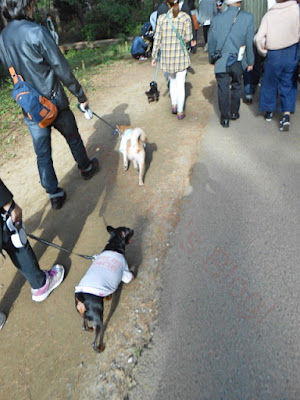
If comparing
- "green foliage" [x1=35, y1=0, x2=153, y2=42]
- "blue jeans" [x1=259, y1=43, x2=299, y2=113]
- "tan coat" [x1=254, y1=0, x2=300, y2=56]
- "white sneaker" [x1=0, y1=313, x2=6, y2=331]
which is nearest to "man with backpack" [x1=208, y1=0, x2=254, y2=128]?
"tan coat" [x1=254, y1=0, x2=300, y2=56]

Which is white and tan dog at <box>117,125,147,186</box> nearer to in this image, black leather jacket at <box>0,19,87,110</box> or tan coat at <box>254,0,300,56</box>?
black leather jacket at <box>0,19,87,110</box>

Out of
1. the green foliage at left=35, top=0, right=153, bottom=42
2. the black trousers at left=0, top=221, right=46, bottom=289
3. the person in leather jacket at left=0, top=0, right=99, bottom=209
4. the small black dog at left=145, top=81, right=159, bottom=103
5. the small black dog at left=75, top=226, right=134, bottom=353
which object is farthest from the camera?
the green foliage at left=35, top=0, right=153, bottom=42

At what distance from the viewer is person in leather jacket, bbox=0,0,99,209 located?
2686 millimetres

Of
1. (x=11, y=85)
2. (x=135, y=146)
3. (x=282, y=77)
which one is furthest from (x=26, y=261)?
(x=11, y=85)

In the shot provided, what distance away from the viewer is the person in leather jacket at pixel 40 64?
269 centimetres

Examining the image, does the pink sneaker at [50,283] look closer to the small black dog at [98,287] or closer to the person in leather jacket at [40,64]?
the small black dog at [98,287]

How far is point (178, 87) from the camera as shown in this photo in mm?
4910

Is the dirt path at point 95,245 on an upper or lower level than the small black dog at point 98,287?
lower

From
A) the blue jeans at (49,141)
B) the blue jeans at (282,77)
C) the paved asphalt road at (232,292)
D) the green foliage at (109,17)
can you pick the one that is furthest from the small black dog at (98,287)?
the green foliage at (109,17)

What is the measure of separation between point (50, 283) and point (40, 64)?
236cm

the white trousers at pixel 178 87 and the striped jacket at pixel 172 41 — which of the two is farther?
the white trousers at pixel 178 87

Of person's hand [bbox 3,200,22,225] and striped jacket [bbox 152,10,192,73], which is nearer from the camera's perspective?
person's hand [bbox 3,200,22,225]

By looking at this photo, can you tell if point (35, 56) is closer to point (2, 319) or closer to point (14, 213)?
point (14, 213)

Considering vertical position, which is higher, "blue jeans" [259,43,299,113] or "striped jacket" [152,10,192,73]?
"striped jacket" [152,10,192,73]
